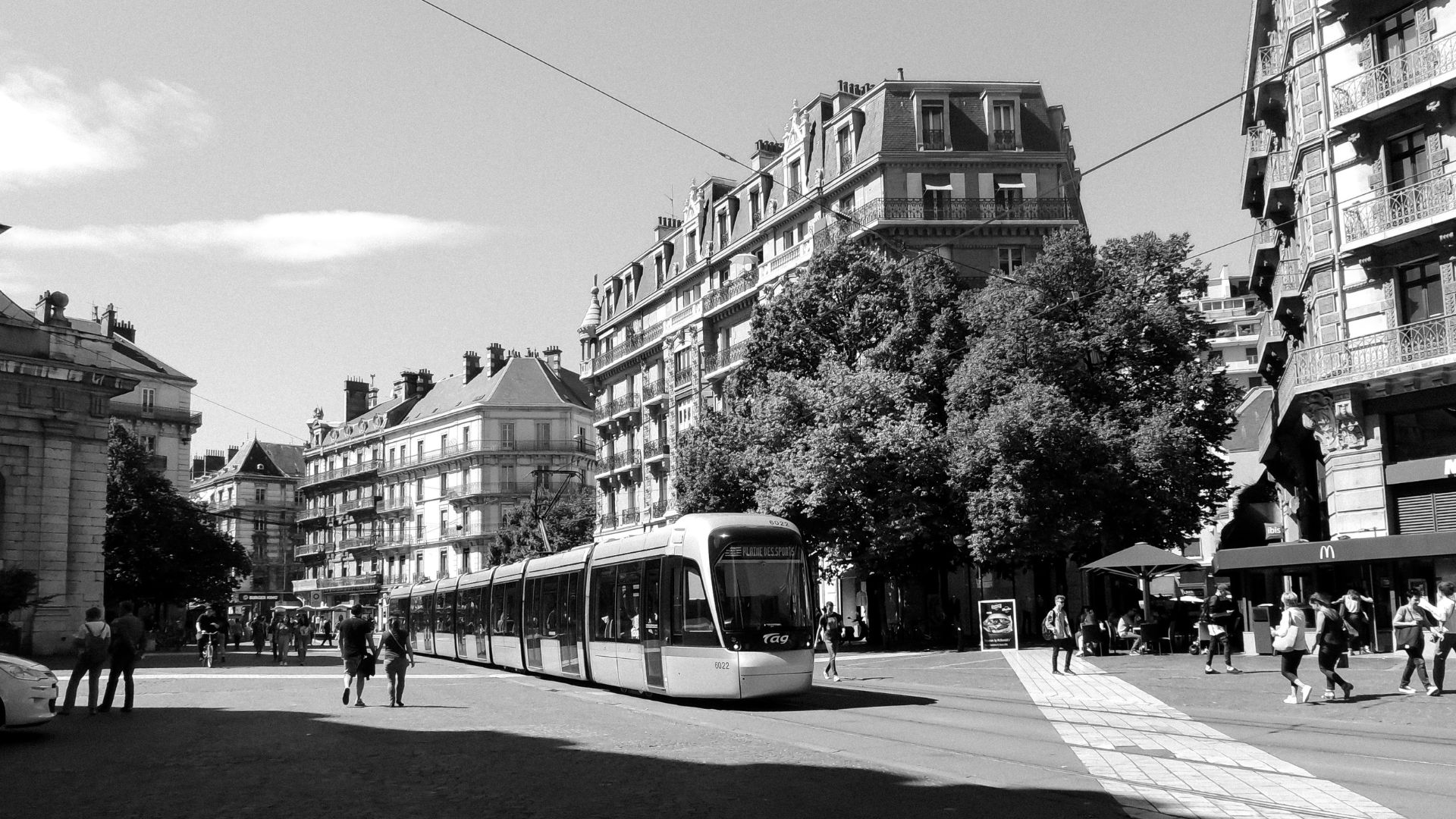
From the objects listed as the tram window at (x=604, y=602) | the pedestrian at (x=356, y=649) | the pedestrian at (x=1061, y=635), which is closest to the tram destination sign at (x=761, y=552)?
the tram window at (x=604, y=602)

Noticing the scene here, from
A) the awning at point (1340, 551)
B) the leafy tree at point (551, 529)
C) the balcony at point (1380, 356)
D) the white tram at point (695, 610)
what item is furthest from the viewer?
the leafy tree at point (551, 529)

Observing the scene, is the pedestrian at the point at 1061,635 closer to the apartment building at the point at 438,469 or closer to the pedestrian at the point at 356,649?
the pedestrian at the point at 356,649

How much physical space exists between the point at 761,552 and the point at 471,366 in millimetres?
77393

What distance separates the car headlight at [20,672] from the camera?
14.6 meters

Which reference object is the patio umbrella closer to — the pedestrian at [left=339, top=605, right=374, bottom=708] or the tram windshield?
the tram windshield

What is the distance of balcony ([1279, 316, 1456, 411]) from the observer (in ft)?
82.5

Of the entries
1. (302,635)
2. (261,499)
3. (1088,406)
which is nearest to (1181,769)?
(1088,406)

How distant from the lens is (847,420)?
35094 mm

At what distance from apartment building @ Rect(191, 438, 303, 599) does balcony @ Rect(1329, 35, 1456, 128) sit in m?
91.9

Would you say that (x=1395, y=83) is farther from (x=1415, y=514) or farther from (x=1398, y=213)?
(x=1415, y=514)

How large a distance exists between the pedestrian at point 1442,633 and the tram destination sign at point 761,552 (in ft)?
28.0

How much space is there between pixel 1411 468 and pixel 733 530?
49.3ft

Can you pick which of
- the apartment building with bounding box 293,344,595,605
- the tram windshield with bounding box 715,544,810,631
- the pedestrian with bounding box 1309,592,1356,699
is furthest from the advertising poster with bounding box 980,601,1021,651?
the apartment building with bounding box 293,344,595,605

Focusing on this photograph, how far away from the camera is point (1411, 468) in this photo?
26.0 meters
